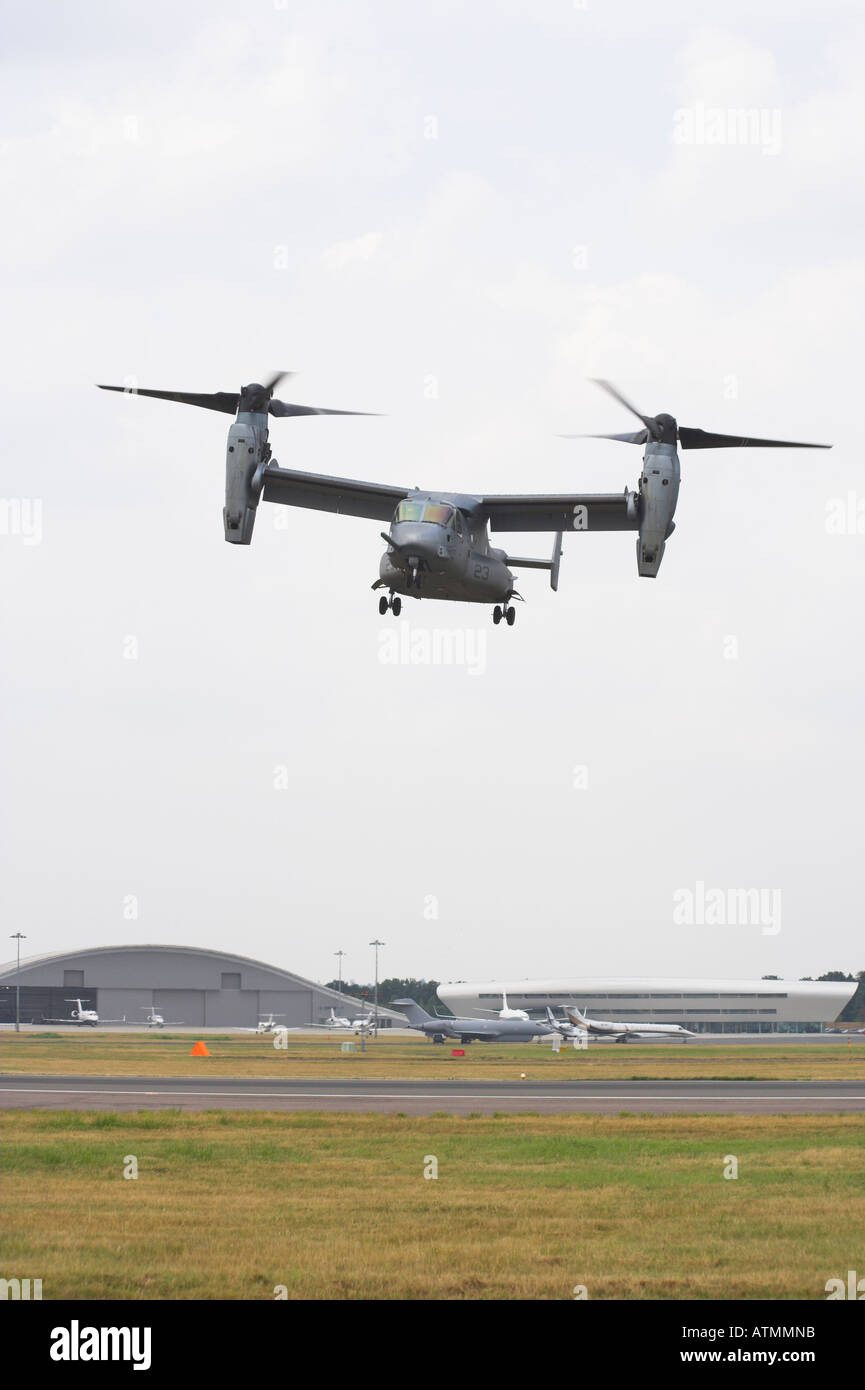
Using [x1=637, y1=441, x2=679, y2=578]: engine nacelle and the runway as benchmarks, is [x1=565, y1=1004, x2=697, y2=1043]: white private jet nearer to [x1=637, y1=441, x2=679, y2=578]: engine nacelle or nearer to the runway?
the runway

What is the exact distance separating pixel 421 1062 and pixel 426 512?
150 feet

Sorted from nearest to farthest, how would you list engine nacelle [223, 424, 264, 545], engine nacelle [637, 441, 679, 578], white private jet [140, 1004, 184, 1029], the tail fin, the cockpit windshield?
engine nacelle [637, 441, 679, 578]
engine nacelle [223, 424, 264, 545]
the cockpit windshield
the tail fin
white private jet [140, 1004, 184, 1029]

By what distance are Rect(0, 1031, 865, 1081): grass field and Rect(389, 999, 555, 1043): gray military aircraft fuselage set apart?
44.1 inches

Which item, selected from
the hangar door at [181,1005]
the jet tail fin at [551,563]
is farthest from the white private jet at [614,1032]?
the jet tail fin at [551,563]

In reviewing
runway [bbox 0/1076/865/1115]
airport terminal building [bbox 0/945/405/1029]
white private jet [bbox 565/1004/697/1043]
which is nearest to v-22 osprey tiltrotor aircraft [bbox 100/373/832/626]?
runway [bbox 0/1076/865/1115]

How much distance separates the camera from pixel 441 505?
31750mm

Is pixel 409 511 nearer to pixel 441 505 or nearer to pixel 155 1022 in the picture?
pixel 441 505

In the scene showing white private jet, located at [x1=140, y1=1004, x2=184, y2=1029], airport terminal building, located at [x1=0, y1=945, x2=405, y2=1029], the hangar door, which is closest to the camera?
white private jet, located at [x1=140, y1=1004, x2=184, y2=1029]

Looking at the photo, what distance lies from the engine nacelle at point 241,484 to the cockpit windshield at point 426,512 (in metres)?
3.39

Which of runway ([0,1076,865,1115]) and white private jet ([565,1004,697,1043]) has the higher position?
runway ([0,1076,865,1115])

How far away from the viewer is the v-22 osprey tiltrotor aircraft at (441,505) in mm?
29547

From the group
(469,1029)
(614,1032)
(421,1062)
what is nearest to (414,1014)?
(469,1029)

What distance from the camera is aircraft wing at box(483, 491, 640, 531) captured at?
107 feet

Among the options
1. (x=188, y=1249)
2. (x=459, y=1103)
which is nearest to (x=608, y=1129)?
(x=459, y=1103)
